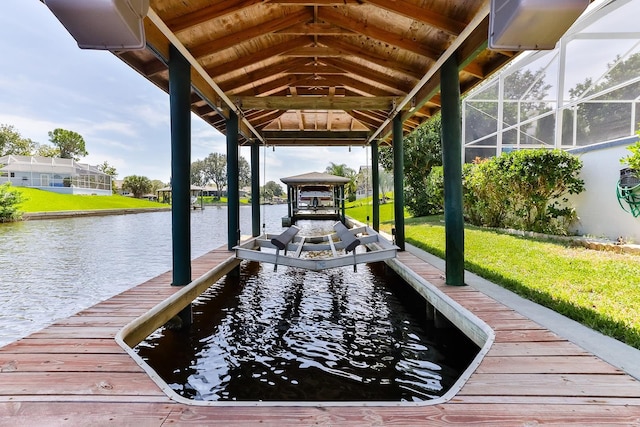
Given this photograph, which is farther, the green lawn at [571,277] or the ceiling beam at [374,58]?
the ceiling beam at [374,58]

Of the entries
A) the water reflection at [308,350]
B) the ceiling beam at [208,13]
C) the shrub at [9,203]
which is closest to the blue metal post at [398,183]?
the water reflection at [308,350]

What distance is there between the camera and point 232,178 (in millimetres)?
6945

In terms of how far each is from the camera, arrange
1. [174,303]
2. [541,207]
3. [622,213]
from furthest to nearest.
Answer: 1. [541,207]
2. [622,213]
3. [174,303]

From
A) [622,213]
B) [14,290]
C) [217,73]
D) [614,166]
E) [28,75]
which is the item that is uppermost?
[28,75]

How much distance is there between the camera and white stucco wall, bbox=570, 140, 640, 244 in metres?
6.13

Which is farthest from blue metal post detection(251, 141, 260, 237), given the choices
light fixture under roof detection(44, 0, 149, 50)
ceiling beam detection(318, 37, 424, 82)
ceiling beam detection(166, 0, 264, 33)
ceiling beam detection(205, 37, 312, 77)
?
light fixture under roof detection(44, 0, 149, 50)

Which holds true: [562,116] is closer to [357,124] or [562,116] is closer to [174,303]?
[357,124]

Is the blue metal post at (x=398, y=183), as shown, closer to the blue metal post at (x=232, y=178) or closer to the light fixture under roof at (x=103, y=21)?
the blue metal post at (x=232, y=178)

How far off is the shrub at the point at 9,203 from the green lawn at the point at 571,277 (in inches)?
771

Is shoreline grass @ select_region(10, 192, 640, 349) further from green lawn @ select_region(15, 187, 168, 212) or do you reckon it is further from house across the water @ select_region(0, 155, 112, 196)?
house across the water @ select_region(0, 155, 112, 196)

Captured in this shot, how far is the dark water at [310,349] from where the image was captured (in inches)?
108

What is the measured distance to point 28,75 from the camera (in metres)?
52.5

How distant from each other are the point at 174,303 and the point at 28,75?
226ft

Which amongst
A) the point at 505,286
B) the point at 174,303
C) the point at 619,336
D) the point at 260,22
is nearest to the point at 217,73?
the point at 260,22
